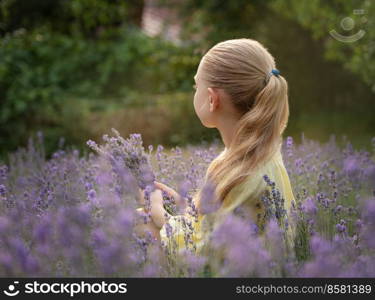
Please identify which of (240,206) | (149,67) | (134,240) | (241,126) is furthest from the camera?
(149,67)

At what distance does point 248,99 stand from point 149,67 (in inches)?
274

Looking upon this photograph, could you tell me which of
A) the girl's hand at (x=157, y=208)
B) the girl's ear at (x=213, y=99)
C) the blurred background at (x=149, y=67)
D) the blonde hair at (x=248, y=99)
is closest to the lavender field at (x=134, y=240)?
the girl's hand at (x=157, y=208)

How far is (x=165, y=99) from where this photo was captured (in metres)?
8.76

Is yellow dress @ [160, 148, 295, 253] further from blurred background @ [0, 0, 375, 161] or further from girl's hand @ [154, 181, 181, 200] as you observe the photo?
blurred background @ [0, 0, 375, 161]

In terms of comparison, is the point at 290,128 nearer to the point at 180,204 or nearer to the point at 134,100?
the point at 134,100

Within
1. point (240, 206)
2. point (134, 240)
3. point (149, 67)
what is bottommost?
point (134, 240)

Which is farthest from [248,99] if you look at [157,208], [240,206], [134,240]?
[134,240]

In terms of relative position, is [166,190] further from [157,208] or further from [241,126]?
[241,126]

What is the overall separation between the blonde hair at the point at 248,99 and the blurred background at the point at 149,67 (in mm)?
4426

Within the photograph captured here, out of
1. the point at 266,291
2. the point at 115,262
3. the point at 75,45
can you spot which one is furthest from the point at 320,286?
the point at 75,45

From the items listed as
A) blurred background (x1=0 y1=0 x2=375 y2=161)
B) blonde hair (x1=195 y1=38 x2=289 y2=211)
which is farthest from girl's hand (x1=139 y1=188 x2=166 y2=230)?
blurred background (x1=0 y1=0 x2=375 y2=161)

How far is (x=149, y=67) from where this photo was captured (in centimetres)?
962

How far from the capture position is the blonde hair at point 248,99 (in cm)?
271

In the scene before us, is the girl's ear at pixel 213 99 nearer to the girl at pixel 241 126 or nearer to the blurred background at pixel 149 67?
the girl at pixel 241 126
